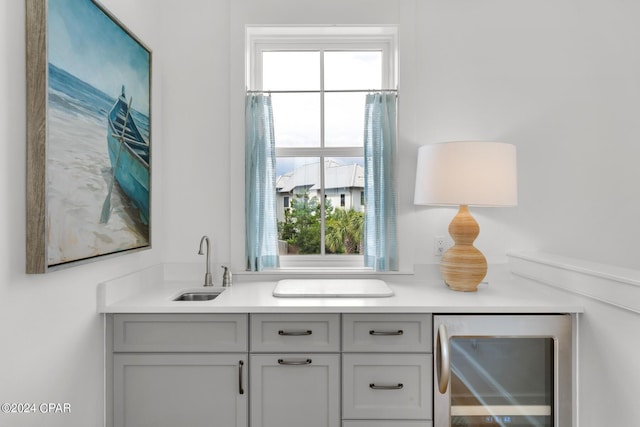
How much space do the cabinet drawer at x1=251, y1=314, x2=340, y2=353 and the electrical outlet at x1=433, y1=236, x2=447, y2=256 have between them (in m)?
0.83

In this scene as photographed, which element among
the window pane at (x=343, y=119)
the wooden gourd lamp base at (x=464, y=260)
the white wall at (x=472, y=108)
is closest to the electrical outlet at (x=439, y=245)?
the white wall at (x=472, y=108)

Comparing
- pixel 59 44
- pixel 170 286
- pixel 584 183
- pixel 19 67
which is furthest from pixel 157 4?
pixel 584 183

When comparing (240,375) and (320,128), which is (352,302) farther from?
(320,128)

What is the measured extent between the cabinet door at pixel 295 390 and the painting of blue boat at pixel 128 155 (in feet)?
3.09

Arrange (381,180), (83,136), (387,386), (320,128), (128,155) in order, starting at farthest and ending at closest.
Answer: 1. (320,128)
2. (381,180)
3. (128,155)
4. (387,386)
5. (83,136)

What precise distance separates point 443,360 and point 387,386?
0.89 feet

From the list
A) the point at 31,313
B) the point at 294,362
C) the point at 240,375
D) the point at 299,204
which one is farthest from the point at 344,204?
the point at 31,313

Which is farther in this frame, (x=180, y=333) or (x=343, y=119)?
(x=343, y=119)

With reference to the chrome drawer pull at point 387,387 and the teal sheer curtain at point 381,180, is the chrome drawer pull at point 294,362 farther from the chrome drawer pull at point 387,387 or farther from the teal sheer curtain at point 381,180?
the teal sheer curtain at point 381,180

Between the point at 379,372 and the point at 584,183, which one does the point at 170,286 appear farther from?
the point at 584,183

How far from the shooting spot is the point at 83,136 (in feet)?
4.70

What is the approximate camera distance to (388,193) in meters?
2.20

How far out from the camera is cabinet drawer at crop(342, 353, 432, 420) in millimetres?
1644

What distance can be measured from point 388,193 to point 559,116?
1.06 m
